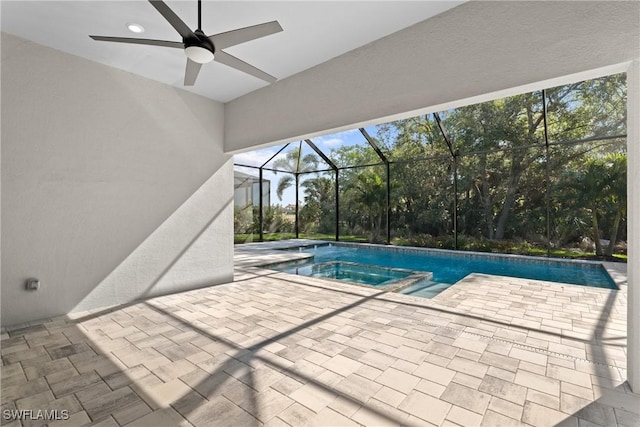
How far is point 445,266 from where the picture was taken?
824 cm

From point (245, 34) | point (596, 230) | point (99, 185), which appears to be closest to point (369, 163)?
point (596, 230)

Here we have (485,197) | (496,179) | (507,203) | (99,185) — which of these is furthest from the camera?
(485,197)

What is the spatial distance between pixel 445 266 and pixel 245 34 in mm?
7591

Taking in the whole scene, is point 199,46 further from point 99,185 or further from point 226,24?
point 99,185

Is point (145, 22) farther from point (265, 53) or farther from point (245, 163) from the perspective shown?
point (245, 163)

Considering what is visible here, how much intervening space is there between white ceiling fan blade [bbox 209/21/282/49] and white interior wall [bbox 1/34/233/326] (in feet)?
8.57

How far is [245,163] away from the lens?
38.4ft

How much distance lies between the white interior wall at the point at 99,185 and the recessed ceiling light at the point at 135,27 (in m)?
1.19

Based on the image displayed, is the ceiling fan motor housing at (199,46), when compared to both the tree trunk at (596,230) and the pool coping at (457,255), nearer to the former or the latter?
the pool coping at (457,255)

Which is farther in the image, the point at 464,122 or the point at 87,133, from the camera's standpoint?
the point at 464,122

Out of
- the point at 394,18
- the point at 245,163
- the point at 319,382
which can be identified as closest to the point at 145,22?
the point at 394,18

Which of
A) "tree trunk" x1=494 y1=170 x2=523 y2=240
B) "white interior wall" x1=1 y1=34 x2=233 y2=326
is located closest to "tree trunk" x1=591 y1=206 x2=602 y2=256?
"tree trunk" x1=494 y1=170 x2=523 y2=240

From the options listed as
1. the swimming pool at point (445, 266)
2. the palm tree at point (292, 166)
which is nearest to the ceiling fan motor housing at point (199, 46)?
the swimming pool at point (445, 266)

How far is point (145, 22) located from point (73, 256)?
2961mm
